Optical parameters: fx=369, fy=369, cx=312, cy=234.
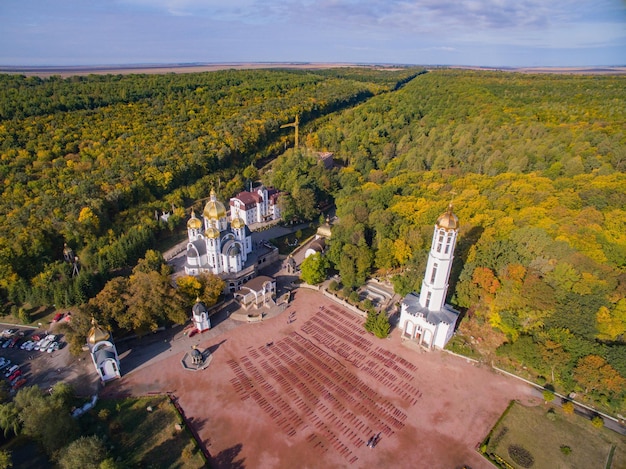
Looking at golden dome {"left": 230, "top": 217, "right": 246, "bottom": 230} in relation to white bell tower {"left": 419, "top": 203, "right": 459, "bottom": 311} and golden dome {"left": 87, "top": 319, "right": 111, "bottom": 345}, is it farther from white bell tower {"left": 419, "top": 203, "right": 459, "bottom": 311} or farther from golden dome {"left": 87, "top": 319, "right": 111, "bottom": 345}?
white bell tower {"left": 419, "top": 203, "right": 459, "bottom": 311}

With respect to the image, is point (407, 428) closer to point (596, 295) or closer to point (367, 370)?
point (367, 370)

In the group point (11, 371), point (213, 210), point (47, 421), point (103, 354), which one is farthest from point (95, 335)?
point (213, 210)

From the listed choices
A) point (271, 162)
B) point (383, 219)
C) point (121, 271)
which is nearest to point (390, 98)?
point (271, 162)

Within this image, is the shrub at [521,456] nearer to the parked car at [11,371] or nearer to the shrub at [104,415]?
the shrub at [104,415]

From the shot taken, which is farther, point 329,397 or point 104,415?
point 329,397

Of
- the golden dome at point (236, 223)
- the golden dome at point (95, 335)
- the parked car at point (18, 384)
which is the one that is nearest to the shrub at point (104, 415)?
the golden dome at point (95, 335)

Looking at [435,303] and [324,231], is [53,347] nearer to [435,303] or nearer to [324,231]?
[324,231]

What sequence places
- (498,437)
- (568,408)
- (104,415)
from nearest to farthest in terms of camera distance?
(498,437) → (104,415) → (568,408)
